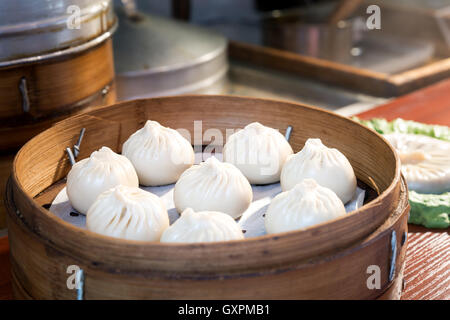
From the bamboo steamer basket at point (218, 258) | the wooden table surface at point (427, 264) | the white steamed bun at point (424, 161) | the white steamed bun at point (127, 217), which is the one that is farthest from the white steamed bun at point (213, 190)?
the white steamed bun at point (424, 161)

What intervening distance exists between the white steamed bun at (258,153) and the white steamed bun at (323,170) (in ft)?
0.32

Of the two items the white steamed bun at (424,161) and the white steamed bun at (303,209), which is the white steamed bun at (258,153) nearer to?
the white steamed bun at (303,209)

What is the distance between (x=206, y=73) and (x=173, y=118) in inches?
55.7

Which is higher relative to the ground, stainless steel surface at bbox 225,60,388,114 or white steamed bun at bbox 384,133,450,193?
white steamed bun at bbox 384,133,450,193

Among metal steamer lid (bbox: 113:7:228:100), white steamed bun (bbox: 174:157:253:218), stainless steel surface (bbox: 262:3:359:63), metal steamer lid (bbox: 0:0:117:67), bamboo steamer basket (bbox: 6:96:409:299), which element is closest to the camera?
bamboo steamer basket (bbox: 6:96:409:299)

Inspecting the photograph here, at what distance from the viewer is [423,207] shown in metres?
1.89

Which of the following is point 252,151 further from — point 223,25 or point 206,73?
point 223,25

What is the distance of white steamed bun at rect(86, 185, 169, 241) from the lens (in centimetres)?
135

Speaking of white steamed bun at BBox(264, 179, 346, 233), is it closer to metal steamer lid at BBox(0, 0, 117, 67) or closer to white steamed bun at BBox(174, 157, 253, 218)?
white steamed bun at BBox(174, 157, 253, 218)

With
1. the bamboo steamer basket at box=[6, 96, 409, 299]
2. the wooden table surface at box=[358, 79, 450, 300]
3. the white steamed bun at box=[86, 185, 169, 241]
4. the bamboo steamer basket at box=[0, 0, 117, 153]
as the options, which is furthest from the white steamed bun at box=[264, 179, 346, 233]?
the bamboo steamer basket at box=[0, 0, 117, 153]

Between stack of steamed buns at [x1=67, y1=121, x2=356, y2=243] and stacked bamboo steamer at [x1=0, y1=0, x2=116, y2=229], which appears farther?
stacked bamboo steamer at [x1=0, y1=0, x2=116, y2=229]

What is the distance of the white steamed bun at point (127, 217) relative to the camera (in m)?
1.35

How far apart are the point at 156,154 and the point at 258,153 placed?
29 cm

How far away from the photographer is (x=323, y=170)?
62.2 inches
